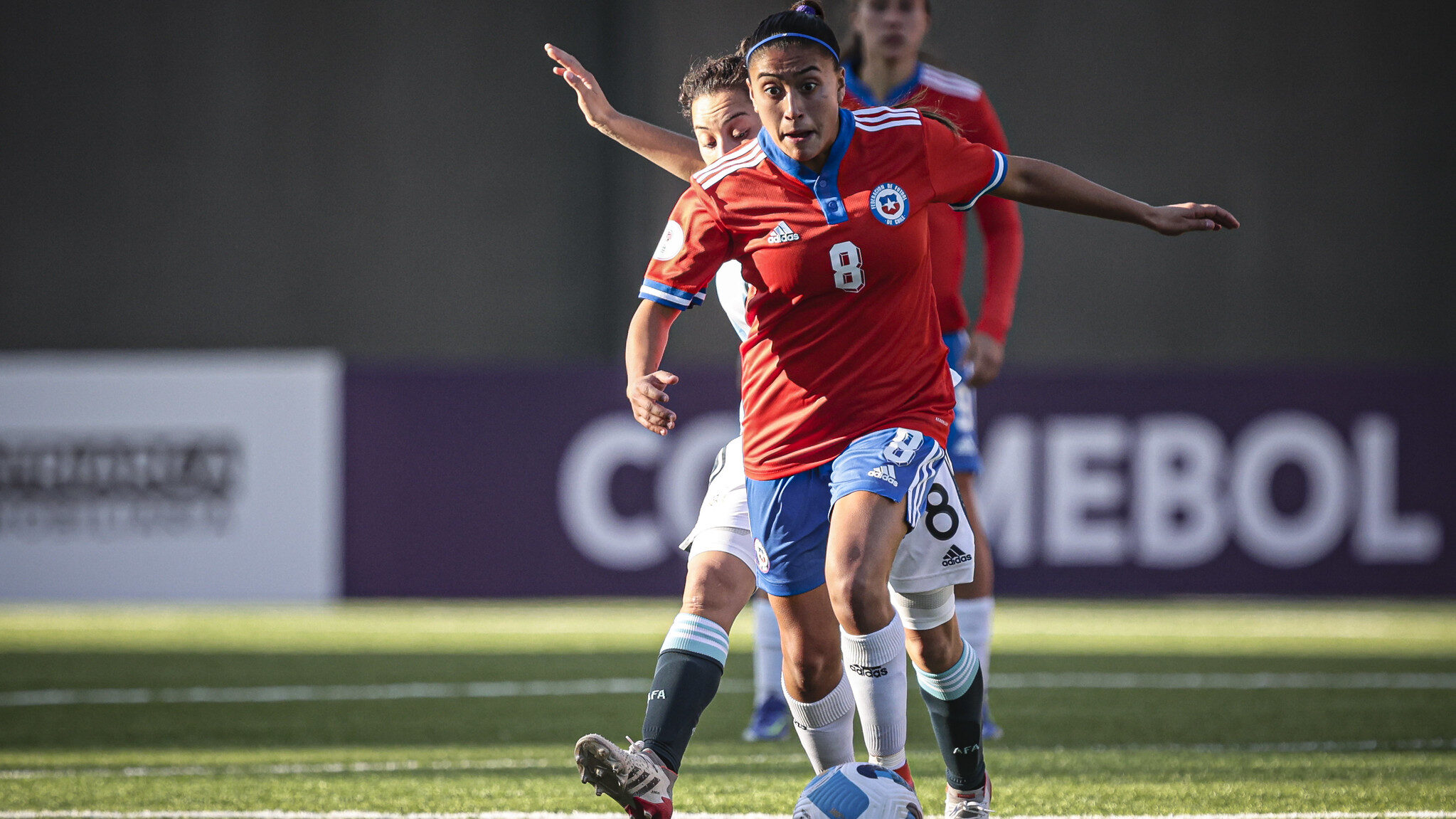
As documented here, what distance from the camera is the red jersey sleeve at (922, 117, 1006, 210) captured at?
3.57 meters

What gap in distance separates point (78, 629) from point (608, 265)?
622 cm

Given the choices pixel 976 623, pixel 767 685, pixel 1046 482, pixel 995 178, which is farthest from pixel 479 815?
pixel 1046 482

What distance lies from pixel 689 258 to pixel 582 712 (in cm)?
286

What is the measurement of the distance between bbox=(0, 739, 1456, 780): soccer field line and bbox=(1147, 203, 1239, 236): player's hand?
204 centimetres

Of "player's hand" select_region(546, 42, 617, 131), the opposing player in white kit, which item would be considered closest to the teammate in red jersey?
"player's hand" select_region(546, 42, 617, 131)

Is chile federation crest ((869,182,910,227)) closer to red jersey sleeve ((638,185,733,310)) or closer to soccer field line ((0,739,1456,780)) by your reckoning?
red jersey sleeve ((638,185,733,310))

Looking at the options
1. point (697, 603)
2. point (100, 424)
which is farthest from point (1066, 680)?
point (100, 424)

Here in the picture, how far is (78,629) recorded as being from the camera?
29.2 feet

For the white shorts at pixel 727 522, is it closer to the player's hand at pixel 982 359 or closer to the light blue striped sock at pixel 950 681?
the light blue striped sock at pixel 950 681

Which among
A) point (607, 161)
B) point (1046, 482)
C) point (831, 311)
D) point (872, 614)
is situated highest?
point (607, 161)

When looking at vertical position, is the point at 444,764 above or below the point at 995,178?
below

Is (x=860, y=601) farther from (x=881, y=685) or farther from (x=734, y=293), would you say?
(x=734, y=293)

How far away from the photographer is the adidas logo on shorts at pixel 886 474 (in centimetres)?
343

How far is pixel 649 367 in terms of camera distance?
11.3ft
